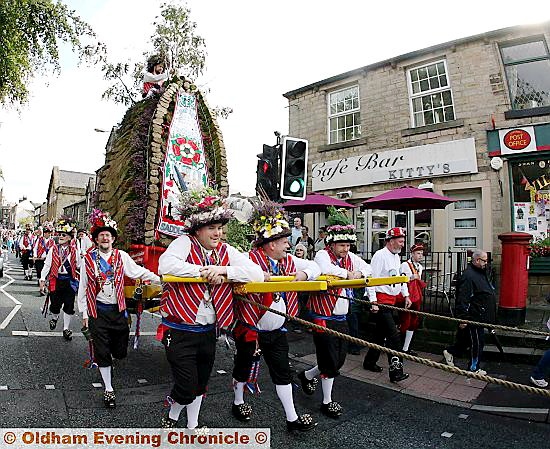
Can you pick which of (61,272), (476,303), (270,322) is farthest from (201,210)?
(61,272)

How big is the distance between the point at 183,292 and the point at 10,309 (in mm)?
7758

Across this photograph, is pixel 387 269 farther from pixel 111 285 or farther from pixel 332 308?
pixel 111 285

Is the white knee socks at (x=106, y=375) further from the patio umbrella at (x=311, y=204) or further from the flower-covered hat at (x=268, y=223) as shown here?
the patio umbrella at (x=311, y=204)

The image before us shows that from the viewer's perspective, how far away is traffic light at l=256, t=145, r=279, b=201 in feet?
22.5

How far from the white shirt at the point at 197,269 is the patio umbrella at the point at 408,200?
577 cm

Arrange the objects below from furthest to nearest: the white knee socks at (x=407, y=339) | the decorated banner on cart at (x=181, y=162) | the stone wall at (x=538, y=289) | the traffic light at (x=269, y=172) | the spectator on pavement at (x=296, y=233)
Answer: the spectator on pavement at (x=296, y=233) < the stone wall at (x=538, y=289) < the traffic light at (x=269, y=172) < the white knee socks at (x=407, y=339) < the decorated banner on cart at (x=181, y=162)

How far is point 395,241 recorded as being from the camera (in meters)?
6.25

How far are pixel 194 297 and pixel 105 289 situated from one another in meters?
1.61

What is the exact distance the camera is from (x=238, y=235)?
567 cm

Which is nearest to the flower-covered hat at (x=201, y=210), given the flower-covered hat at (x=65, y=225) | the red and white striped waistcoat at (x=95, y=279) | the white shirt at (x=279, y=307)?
the white shirt at (x=279, y=307)

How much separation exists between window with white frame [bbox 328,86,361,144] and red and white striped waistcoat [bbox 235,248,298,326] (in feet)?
31.0

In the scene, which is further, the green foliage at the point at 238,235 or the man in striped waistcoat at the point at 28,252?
the man in striped waistcoat at the point at 28,252

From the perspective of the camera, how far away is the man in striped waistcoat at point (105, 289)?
15.2 ft

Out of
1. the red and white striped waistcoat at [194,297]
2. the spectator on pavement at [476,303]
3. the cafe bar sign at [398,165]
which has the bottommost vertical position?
the spectator on pavement at [476,303]
